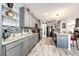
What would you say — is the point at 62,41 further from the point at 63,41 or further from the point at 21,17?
the point at 21,17

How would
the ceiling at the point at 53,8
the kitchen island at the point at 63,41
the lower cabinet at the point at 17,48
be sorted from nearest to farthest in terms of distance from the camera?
1. the lower cabinet at the point at 17,48
2. the ceiling at the point at 53,8
3. the kitchen island at the point at 63,41

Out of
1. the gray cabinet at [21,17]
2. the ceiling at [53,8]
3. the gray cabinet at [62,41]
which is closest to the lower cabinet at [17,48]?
the gray cabinet at [21,17]

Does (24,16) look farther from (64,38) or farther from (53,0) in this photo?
(64,38)

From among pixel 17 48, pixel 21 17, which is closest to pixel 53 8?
pixel 21 17

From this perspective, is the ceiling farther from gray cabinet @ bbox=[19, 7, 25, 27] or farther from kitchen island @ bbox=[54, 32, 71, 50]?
kitchen island @ bbox=[54, 32, 71, 50]

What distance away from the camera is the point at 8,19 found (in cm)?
401

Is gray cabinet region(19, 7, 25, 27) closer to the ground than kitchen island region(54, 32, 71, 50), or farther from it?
farther from it

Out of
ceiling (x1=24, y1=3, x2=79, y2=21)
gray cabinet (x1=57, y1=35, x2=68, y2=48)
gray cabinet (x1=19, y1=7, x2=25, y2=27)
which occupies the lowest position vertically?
gray cabinet (x1=57, y1=35, x2=68, y2=48)

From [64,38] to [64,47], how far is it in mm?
583

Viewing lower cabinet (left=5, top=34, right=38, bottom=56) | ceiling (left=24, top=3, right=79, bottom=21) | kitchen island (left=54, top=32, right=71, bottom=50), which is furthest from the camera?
kitchen island (left=54, top=32, right=71, bottom=50)

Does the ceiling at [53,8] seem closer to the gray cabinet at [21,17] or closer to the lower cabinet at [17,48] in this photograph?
the gray cabinet at [21,17]

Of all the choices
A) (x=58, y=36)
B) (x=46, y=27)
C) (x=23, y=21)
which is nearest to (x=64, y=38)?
(x=58, y=36)

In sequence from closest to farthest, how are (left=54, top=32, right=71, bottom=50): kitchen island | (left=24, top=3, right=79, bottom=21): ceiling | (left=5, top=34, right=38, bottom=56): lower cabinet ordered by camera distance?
(left=5, top=34, right=38, bottom=56): lower cabinet → (left=24, top=3, right=79, bottom=21): ceiling → (left=54, top=32, right=71, bottom=50): kitchen island

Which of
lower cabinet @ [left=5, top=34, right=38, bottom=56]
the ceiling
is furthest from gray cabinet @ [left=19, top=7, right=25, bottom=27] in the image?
lower cabinet @ [left=5, top=34, right=38, bottom=56]
